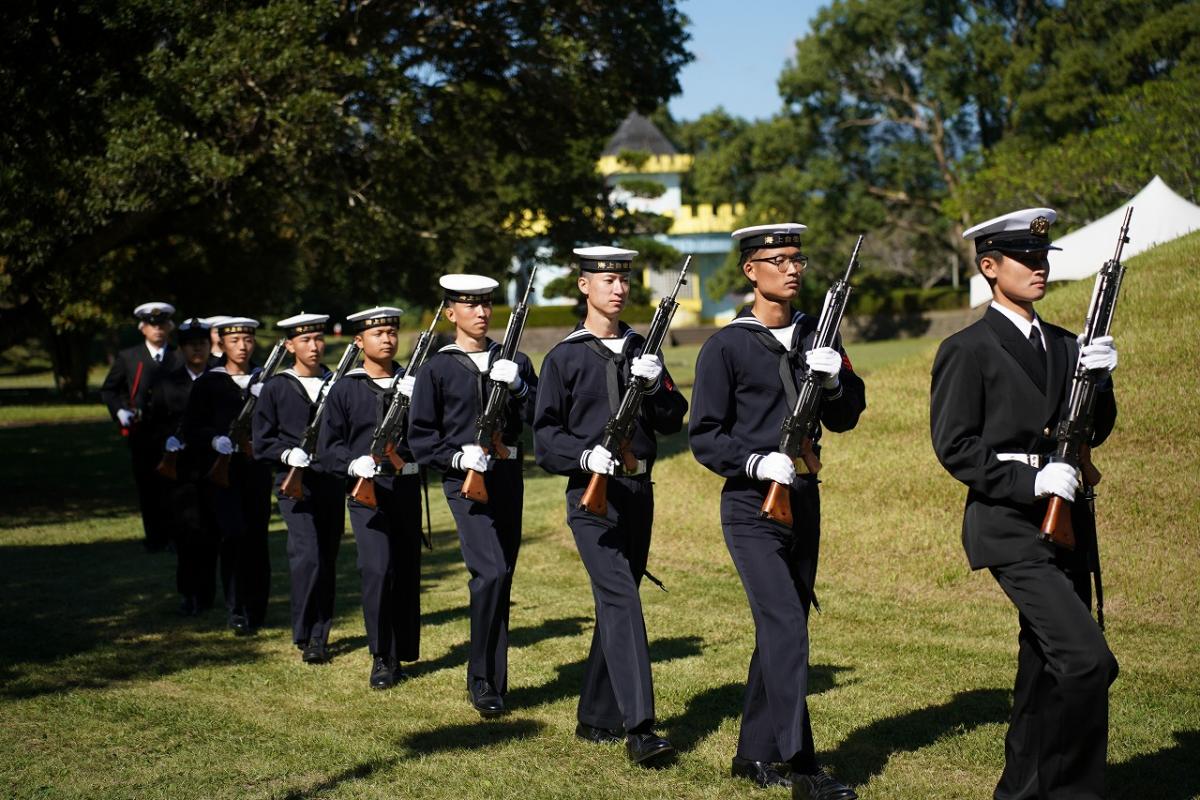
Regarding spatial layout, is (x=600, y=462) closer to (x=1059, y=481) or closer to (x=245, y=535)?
(x=1059, y=481)

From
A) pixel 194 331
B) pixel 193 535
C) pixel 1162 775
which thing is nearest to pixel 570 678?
pixel 1162 775

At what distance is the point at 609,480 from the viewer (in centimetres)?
697

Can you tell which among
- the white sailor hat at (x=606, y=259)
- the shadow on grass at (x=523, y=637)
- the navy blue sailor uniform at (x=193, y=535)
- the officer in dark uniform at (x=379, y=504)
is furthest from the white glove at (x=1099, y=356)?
the navy blue sailor uniform at (x=193, y=535)

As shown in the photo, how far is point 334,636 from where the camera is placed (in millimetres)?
10164

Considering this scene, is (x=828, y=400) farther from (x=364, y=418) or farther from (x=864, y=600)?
(x=864, y=600)

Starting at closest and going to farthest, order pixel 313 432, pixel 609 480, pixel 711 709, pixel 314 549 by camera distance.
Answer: pixel 609 480, pixel 711 709, pixel 314 549, pixel 313 432

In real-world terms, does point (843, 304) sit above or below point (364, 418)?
above

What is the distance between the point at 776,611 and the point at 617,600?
100cm

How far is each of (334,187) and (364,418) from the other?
11.8 m

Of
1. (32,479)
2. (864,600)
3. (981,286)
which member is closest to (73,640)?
(864,600)

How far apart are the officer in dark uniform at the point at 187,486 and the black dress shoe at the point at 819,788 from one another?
676 centimetres

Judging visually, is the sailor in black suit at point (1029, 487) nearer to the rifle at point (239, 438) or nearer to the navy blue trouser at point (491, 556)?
the navy blue trouser at point (491, 556)

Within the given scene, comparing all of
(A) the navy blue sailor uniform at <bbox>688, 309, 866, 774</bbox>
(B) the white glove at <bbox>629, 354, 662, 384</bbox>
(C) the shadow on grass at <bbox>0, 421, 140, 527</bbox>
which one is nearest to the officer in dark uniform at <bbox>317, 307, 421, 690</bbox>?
(B) the white glove at <bbox>629, 354, 662, 384</bbox>

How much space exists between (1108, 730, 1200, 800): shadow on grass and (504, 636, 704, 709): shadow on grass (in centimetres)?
301
